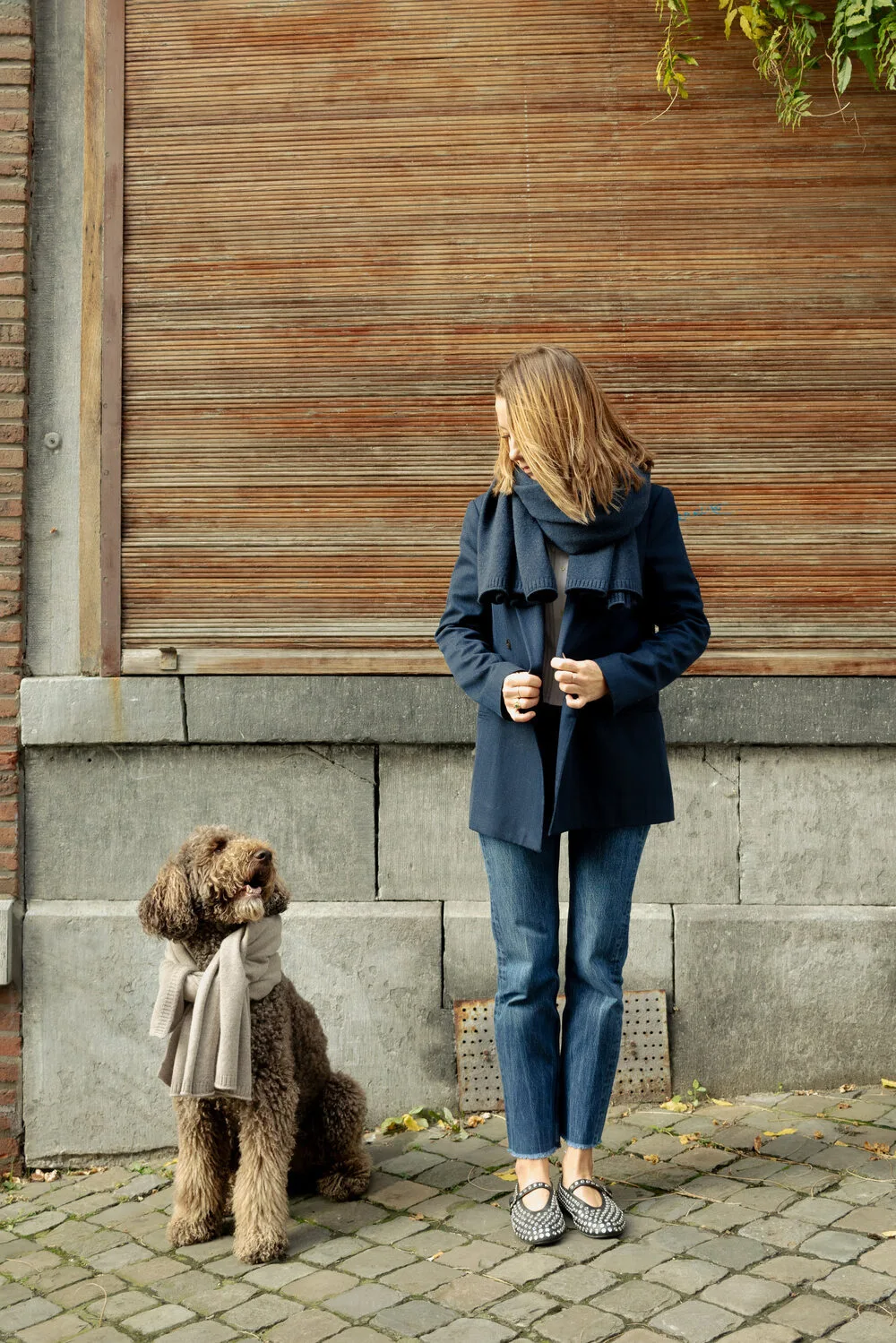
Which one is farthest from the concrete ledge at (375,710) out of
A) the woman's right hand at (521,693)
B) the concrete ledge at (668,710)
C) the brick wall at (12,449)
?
the woman's right hand at (521,693)

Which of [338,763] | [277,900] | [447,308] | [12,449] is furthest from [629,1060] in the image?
[12,449]

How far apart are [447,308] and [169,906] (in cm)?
244

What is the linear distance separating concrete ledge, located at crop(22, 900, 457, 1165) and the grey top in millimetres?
1464

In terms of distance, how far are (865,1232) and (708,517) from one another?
2.40 metres

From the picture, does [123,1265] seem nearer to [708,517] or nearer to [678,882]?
[678,882]

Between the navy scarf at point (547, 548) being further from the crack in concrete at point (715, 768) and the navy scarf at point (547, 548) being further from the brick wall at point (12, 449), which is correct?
the brick wall at point (12, 449)

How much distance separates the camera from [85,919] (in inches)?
173

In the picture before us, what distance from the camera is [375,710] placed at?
4383 mm

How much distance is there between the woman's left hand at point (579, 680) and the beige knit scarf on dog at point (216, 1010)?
3.63 feet

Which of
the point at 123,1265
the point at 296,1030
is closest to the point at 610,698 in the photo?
the point at 296,1030

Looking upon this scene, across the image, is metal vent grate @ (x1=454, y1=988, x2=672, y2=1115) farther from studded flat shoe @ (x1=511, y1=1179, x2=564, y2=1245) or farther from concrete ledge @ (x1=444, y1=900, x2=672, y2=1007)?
studded flat shoe @ (x1=511, y1=1179, x2=564, y2=1245)

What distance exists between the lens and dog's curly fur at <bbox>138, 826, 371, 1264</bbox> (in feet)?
10.7

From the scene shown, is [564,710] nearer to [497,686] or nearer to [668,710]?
[497,686]

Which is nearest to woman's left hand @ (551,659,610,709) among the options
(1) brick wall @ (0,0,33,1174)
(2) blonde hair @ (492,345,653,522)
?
(2) blonde hair @ (492,345,653,522)
